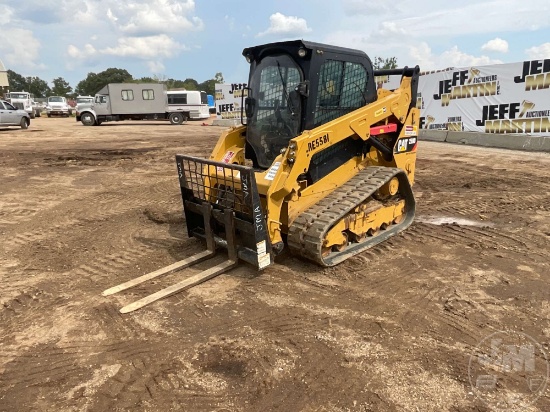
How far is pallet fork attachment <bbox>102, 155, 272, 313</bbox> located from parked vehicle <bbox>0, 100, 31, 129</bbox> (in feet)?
72.0

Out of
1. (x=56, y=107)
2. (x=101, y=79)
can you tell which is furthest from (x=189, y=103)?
(x=101, y=79)

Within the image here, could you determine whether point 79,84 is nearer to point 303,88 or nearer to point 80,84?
point 80,84

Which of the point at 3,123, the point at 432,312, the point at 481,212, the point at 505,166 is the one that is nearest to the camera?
the point at 432,312

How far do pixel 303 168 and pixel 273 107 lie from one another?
0.99 meters

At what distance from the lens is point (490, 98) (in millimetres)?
15164

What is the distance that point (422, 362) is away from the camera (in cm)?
308

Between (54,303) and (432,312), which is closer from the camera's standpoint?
(432,312)

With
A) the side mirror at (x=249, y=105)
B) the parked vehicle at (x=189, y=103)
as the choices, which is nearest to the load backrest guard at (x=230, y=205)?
the side mirror at (x=249, y=105)

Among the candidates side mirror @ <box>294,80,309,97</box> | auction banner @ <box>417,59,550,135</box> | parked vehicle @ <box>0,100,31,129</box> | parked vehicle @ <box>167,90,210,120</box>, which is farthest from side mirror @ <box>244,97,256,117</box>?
parked vehicle @ <box>167,90,210,120</box>

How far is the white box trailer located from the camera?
1059 inches

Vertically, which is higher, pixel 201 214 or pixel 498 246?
pixel 201 214

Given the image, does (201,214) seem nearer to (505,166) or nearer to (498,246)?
(498,246)

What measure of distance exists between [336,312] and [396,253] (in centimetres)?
168

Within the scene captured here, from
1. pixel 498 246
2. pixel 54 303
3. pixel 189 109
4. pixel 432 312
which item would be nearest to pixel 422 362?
pixel 432 312
